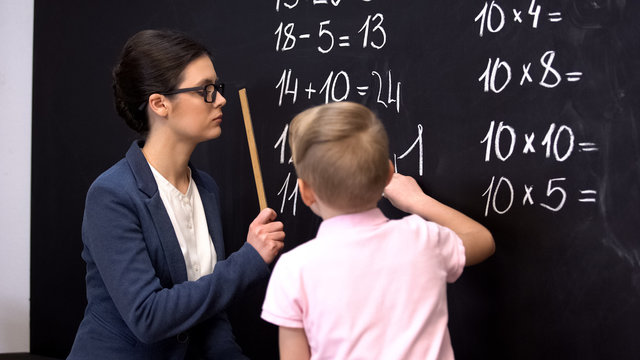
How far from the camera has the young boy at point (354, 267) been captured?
0.90 metres

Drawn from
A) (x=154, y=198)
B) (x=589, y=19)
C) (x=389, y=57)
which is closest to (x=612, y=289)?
(x=589, y=19)

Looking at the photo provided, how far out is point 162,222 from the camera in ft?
4.17

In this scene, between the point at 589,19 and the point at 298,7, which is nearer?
the point at 589,19

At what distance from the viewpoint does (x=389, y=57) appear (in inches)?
58.6

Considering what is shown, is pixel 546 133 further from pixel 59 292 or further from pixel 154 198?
pixel 59 292

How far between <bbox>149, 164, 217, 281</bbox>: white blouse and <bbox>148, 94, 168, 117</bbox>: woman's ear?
13 cm

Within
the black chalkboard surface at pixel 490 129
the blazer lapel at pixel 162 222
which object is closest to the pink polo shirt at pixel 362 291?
the blazer lapel at pixel 162 222

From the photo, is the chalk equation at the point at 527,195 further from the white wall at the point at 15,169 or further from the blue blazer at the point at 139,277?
the white wall at the point at 15,169

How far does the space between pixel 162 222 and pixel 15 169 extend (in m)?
1.16

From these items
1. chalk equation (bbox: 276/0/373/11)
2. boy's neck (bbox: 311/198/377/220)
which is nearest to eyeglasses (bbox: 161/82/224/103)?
chalk equation (bbox: 276/0/373/11)

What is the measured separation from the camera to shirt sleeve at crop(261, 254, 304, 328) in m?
0.92

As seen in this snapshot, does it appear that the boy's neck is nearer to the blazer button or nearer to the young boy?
the young boy

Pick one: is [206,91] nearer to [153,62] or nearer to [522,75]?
[153,62]

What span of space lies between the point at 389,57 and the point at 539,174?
19.2 inches
